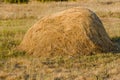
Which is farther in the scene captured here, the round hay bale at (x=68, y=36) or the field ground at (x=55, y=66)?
the round hay bale at (x=68, y=36)

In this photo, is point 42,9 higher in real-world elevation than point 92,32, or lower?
lower

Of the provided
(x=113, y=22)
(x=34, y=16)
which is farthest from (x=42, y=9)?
(x=113, y=22)

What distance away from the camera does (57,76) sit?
9008 millimetres

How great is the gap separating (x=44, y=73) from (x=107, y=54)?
287 centimetres

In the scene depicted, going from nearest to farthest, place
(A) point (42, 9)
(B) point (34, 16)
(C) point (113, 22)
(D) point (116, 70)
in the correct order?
(D) point (116, 70) < (C) point (113, 22) < (B) point (34, 16) < (A) point (42, 9)

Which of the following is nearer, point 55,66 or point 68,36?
point 55,66

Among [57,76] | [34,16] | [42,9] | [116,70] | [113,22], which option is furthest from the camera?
[42,9]

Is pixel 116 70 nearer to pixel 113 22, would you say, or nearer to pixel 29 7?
pixel 113 22

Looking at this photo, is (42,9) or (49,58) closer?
(49,58)

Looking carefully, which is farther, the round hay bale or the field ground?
the round hay bale

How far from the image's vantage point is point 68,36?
12023 mm

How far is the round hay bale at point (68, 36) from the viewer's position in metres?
11.8

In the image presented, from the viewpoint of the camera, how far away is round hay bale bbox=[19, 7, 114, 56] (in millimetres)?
11797

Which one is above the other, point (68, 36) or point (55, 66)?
point (68, 36)
